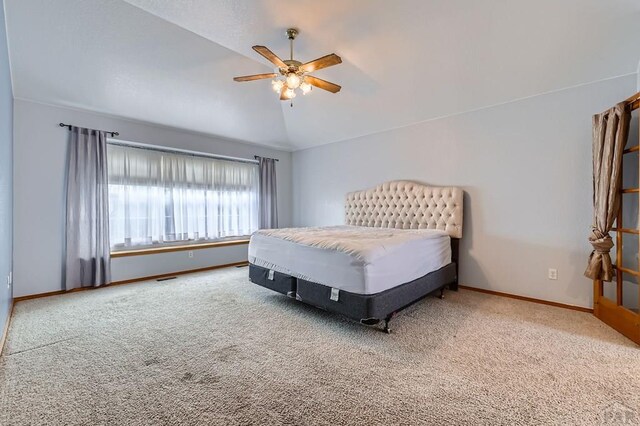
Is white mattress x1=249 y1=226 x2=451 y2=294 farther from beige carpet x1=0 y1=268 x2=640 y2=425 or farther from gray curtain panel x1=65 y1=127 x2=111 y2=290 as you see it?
gray curtain panel x1=65 y1=127 x2=111 y2=290

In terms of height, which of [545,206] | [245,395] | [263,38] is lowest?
[245,395]

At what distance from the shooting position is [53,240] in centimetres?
387

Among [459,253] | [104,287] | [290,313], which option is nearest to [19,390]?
[290,313]

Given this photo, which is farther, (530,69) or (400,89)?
(400,89)

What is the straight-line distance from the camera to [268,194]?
6340 mm

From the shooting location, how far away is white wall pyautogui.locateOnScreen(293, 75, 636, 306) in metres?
3.21

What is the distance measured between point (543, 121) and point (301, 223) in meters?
4.75

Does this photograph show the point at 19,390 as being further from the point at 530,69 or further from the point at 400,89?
the point at 530,69

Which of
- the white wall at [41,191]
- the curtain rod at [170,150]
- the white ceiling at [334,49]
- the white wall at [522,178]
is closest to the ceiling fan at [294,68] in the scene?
the white ceiling at [334,49]

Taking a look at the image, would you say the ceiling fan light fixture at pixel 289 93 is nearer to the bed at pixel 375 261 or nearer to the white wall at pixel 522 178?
the bed at pixel 375 261

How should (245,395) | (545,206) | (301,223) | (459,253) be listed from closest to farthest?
(245,395)
(545,206)
(459,253)
(301,223)

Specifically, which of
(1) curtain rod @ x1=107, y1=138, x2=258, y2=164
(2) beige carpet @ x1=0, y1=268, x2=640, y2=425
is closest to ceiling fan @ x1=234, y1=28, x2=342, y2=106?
(2) beige carpet @ x1=0, y1=268, x2=640, y2=425

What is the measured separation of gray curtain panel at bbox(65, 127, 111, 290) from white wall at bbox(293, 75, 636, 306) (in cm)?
469

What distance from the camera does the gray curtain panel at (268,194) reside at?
6230mm
